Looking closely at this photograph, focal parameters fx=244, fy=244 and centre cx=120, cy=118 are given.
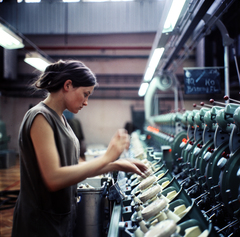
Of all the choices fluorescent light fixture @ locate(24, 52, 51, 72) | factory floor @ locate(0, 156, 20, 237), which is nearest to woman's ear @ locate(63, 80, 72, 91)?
factory floor @ locate(0, 156, 20, 237)

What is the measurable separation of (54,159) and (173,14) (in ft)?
6.44

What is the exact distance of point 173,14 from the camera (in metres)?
2.34

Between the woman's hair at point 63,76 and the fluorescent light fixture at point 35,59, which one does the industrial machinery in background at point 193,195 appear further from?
the fluorescent light fixture at point 35,59

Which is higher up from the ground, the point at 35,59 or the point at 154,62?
the point at 35,59

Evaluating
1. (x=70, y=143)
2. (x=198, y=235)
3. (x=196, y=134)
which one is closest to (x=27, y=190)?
(x=70, y=143)

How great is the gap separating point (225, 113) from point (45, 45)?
9.32 metres

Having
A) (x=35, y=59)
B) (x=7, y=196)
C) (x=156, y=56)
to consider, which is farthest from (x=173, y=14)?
(x=7, y=196)

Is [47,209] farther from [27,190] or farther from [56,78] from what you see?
[56,78]

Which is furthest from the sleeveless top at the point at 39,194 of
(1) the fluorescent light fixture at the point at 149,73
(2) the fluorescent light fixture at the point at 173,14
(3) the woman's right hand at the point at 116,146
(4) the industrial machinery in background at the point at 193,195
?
(1) the fluorescent light fixture at the point at 149,73

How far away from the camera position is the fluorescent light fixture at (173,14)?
6.89 feet

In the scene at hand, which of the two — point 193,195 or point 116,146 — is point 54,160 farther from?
point 193,195

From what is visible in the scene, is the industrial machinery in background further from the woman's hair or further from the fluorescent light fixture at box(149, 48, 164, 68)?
the fluorescent light fixture at box(149, 48, 164, 68)

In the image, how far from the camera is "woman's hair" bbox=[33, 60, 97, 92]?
114cm

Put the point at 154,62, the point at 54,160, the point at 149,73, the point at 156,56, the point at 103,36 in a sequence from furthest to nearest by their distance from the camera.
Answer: the point at 103,36, the point at 149,73, the point at 154,62, the point at 156,56, the point at 54,160
